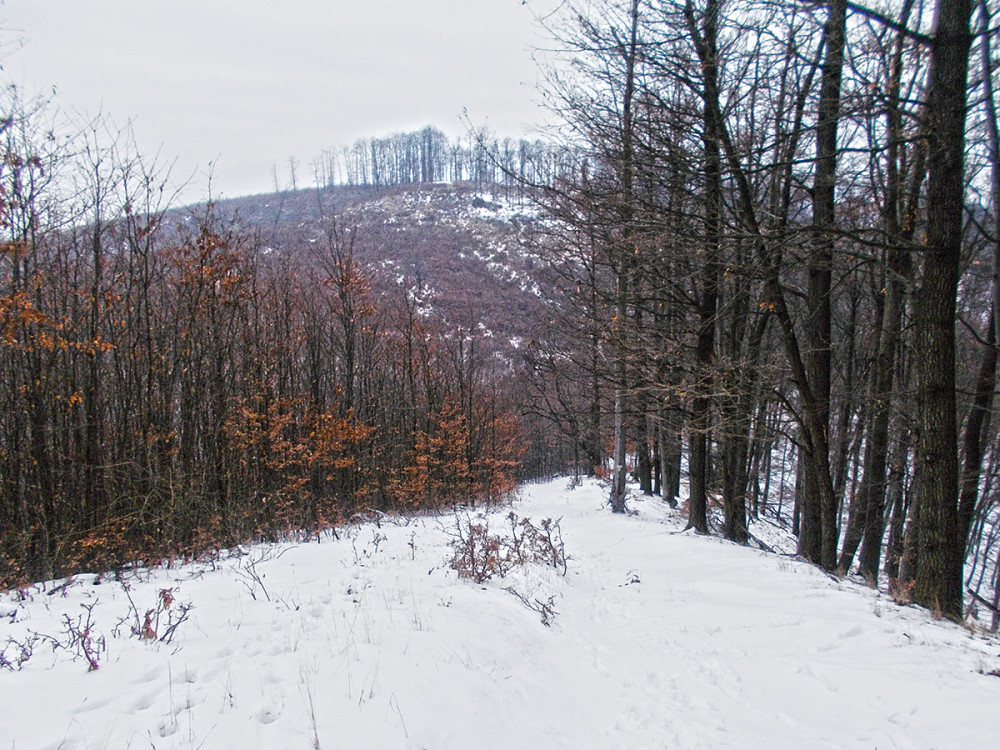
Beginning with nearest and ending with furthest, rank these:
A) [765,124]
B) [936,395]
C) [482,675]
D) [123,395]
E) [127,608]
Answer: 1. [482,675]
2. [127,608]
3. [936,395]
4. [765,124]
5. [123,395]

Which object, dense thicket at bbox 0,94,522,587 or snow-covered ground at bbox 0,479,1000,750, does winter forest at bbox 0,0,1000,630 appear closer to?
dense thicket at bbox 0,94,522,587

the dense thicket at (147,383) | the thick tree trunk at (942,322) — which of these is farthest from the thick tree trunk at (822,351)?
the dense thicket at (147,383)

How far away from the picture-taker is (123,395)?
9023 mm

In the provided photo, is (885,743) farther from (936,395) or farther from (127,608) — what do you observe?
(127,608)

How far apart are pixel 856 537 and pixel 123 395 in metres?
13.3

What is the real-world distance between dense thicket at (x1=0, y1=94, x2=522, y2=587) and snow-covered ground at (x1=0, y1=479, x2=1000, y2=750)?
6.87ft

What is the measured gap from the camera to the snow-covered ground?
2818mm

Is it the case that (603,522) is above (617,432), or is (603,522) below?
below

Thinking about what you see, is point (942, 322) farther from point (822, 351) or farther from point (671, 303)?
point (671, 303)

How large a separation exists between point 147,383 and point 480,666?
339 inches

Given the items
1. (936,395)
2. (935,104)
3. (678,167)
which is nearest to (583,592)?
(936,395)

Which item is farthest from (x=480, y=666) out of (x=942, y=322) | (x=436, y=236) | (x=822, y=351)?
(x=436, y=236)

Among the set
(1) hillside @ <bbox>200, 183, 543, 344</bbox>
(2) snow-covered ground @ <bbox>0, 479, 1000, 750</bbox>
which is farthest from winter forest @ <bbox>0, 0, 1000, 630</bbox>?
(1) hillside @ <bbox>200, 183, 543, 344</bbox>

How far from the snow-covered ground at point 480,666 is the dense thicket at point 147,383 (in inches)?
82.4
